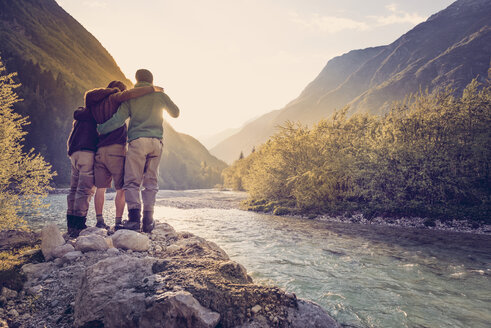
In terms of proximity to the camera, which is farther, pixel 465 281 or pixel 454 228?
pixel 454 228

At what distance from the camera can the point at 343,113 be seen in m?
27.6

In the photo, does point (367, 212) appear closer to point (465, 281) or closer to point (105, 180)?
point (465, 281)

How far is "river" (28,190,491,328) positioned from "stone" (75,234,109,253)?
3915 mm

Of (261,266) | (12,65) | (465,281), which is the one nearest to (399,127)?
(465,281)

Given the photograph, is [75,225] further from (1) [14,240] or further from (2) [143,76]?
(2) [143,76]

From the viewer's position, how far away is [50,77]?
8900 cm

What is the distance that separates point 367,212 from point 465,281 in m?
14.6

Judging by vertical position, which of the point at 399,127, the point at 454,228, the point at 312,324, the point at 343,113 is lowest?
the point at 454,228

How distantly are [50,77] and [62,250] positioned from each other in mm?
111517

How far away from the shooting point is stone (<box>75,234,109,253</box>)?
16.6 ft

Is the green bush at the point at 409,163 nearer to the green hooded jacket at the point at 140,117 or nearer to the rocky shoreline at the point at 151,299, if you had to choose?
the green hooded jacket at the point at 140,117

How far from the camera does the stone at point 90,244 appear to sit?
5.05 metres

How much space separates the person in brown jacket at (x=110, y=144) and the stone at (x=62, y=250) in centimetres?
140

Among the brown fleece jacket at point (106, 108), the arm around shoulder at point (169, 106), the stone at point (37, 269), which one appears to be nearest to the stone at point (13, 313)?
the stone at point (37, 269)
